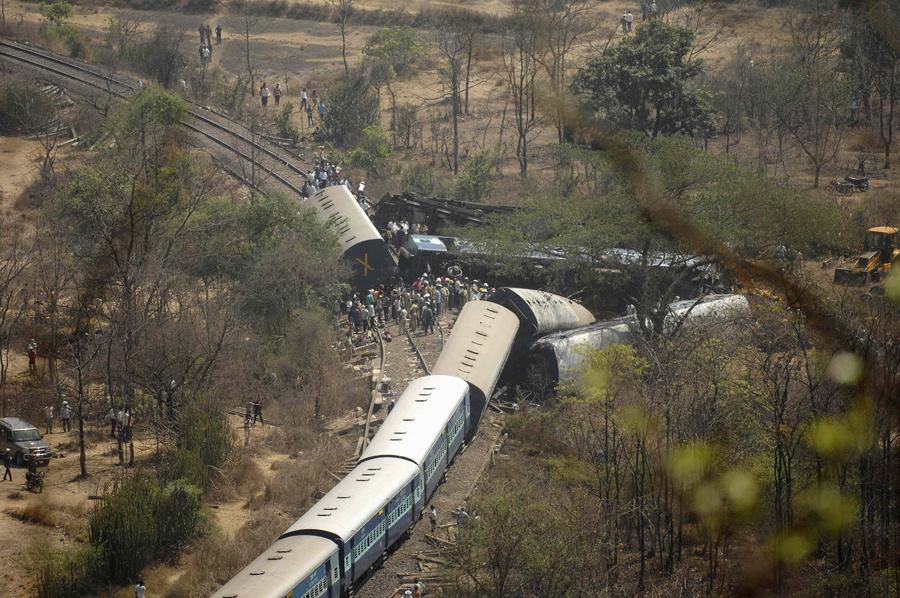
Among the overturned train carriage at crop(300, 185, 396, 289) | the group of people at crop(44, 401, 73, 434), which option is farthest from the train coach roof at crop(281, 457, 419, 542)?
the overturned train carriage at crop(300, 185, 396, 289)

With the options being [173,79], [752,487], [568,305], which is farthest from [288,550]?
[173,79]

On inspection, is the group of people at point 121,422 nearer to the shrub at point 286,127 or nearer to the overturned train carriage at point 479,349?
the overturned train carriage at point 479,349

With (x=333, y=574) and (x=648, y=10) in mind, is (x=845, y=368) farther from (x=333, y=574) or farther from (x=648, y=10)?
(x=648, y=10)

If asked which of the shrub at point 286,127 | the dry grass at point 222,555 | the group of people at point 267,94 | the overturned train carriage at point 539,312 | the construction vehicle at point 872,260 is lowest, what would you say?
the dry grass at point 222,555

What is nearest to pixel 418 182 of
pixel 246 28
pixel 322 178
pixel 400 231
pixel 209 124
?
pixel 322 178

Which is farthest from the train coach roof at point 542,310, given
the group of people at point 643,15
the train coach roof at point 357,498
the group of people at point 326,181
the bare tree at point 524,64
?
the group of people at point 643,15

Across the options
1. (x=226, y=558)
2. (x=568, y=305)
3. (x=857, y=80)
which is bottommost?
(x=226, y=558)

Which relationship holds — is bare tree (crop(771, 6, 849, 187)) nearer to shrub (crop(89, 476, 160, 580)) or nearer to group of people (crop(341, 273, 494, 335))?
group of people (crop(341, 273, 494, 335))

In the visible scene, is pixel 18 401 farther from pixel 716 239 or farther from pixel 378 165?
pixel 378 165
